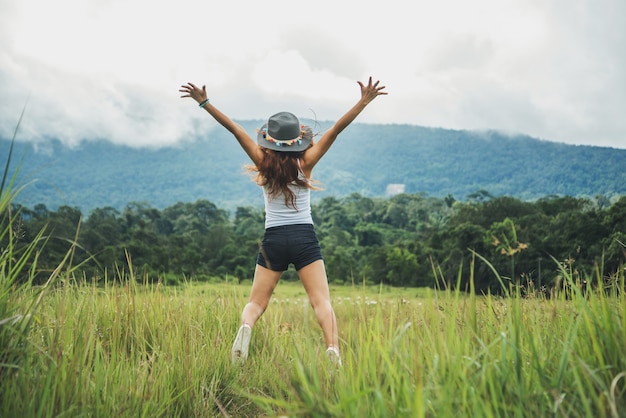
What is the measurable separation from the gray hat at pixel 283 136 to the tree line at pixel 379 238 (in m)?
16.7

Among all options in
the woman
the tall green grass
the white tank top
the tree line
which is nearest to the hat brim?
the woman

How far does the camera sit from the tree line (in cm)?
3161

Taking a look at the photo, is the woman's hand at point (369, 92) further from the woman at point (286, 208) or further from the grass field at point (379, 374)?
the grass field at point (379, 374)

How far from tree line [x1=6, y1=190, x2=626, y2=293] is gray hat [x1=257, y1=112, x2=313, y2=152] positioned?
656 inches

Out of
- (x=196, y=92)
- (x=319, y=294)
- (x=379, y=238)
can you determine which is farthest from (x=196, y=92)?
(x=379, y=238)

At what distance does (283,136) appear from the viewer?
4711mm

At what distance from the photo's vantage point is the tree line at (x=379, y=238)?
31609 mm

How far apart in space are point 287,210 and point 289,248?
1.05 ft

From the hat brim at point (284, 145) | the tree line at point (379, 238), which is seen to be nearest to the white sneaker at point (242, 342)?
the hat brim at point (284, 145)

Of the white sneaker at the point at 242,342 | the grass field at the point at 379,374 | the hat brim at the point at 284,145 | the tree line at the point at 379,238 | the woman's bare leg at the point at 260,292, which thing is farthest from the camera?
the tree line at the point at 379,238

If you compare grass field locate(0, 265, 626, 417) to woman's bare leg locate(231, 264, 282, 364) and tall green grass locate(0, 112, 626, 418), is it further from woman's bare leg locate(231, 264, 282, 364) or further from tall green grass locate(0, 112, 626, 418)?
woman's bare leg locate(231, 264, 282, 364)

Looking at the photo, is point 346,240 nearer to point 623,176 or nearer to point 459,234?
point 459,234

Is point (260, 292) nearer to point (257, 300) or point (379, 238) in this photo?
point (257, 300)

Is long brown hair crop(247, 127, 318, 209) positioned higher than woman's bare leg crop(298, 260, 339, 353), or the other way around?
long brown hair crop(247, 127, 318, 209)
